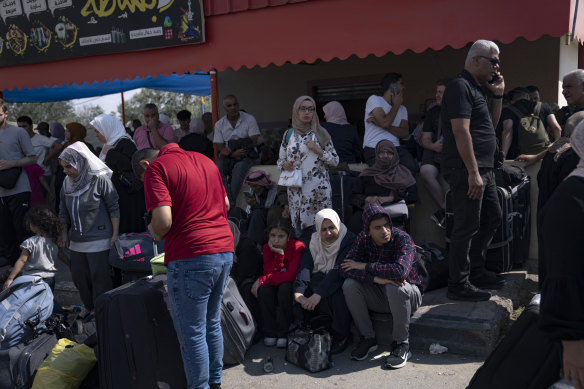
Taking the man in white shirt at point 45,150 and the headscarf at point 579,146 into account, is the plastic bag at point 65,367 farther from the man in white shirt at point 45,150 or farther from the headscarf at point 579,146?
the man in white shirt at point 45,150

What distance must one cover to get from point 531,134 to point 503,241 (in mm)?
1204

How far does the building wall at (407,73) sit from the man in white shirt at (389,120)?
267cm

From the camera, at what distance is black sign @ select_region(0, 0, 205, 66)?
6.52 meters

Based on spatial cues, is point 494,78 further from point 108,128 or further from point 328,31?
point 108,128

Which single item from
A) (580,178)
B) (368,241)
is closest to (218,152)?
(368,241)

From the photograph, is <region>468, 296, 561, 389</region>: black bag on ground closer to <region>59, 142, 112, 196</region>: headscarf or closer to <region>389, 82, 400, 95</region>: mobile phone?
<region>59, 142, 112, 196</region>: headscarf

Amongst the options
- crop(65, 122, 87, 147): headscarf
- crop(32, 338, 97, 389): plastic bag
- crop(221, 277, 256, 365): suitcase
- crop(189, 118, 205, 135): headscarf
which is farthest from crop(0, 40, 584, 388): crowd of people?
crop(189, 118, 205, 135): headscarf

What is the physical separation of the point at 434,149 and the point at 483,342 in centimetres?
207

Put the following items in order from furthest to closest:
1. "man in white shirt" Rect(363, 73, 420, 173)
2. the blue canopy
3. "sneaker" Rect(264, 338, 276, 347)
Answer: the blue canopy
"man in white shirt" Rect(363, 73, 420, 173)
"sneaker" Rect(264, 338, 276, 347)

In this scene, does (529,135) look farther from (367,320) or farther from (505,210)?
(367,320)

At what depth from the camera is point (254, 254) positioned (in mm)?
4559

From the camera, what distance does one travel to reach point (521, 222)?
483 cm

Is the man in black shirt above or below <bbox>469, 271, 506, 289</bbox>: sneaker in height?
above

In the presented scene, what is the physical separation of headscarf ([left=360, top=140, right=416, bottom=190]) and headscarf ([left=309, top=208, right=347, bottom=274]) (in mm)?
956
